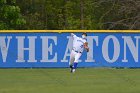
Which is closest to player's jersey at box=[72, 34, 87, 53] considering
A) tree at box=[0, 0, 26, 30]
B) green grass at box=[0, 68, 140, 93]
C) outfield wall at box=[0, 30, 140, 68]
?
green grass at box=[0, 68, 140, 93]

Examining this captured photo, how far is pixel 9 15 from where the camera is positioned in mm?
37781

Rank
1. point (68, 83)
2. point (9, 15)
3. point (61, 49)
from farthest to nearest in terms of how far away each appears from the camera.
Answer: point (9, 15)
point (61, 49)
point (68, 83)

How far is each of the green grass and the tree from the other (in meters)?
13.5

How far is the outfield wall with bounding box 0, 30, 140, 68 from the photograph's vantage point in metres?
27.3

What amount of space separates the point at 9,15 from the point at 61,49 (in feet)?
36.6

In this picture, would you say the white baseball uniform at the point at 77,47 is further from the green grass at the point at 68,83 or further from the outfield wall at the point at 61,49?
the outfield wall at the point at 61,49

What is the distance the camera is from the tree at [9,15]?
122 ft

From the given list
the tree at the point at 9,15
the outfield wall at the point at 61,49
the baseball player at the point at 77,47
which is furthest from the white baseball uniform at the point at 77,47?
the tree at the point at 9,15

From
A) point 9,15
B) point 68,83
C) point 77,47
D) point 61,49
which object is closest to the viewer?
point 68,83

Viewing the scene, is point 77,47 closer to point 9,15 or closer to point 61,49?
point 61,49

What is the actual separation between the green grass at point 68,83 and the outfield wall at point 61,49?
3.15m

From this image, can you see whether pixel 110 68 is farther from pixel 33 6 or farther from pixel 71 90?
pixel 33 6

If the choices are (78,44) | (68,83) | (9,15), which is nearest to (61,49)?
(78,44)

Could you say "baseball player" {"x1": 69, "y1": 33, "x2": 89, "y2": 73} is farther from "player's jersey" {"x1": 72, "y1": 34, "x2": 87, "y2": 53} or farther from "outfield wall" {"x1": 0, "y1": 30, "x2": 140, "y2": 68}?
"outfield wall" {"x1": 0, "y1": 30, "x2": 140, "y2": 68}
